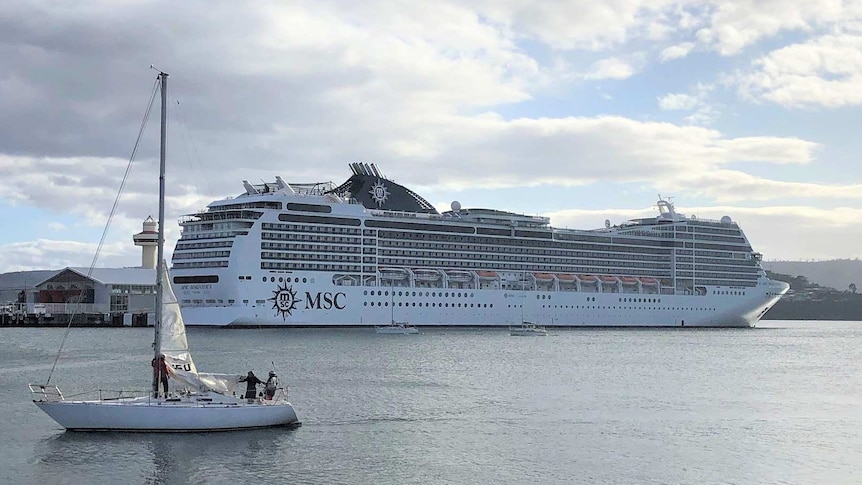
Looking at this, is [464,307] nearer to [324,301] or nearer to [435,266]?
[435,266]

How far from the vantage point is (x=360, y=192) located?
320 feet

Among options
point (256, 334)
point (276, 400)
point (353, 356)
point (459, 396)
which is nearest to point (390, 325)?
point (256, 334)

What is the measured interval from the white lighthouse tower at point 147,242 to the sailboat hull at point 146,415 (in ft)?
349

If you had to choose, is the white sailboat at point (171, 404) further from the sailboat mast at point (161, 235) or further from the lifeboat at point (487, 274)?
the lifeboat at point (487, 274)

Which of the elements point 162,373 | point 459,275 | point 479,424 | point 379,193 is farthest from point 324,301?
point 162,373

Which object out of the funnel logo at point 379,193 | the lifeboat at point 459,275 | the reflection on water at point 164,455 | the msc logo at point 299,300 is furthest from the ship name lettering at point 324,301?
the reflection on water at point 164,455

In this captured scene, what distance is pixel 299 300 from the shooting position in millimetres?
82188

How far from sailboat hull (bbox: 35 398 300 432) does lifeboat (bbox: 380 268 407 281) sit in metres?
62.2

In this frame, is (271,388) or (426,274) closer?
(271,388)

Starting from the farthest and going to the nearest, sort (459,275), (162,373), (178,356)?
(459,275)
(178,356)
(162,373)

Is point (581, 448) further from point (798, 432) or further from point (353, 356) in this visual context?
point (353, 356)

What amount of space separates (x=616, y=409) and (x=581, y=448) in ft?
27.5

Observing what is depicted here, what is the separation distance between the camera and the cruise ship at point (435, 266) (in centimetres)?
8212

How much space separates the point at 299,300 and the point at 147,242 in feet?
196
